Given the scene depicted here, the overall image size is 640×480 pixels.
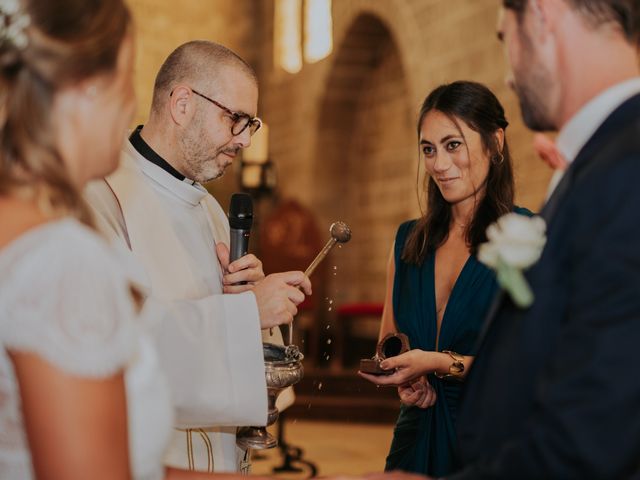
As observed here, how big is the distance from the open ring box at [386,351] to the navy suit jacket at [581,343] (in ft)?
4.13

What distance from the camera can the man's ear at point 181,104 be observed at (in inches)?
108

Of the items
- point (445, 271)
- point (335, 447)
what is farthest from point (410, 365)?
point (335, 447)

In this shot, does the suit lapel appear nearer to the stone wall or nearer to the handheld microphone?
the handheld microphone

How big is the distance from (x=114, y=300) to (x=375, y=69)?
10.5 meters

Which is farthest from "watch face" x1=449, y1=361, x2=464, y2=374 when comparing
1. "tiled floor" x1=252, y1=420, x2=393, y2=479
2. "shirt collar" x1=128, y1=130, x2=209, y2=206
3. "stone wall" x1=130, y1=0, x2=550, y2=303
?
"stone wall" x1=130, y1=0, x2=550, y2=303

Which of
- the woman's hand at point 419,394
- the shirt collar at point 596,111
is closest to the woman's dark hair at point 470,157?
the woman's hand at point 419,394

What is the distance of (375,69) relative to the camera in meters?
11.4

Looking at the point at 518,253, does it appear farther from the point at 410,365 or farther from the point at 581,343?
the point at 410,365

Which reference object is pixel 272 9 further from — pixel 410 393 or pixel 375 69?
pixel 410 393

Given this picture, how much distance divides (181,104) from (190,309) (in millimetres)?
776

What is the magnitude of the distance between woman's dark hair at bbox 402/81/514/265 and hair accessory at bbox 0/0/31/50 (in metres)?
1.81

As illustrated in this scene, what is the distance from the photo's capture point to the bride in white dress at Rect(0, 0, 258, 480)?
1.21 meters

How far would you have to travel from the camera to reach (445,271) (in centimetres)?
298

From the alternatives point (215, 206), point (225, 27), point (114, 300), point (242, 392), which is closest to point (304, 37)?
point (225, 27)
